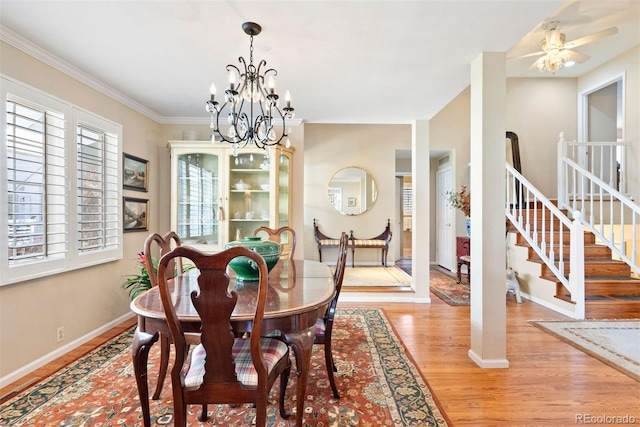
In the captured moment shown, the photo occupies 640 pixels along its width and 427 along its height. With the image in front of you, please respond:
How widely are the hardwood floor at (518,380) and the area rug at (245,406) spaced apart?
0.15 meters

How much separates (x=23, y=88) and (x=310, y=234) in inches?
182

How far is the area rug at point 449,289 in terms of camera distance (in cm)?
400

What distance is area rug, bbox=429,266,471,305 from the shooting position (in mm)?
3998

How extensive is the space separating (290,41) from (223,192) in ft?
7.20

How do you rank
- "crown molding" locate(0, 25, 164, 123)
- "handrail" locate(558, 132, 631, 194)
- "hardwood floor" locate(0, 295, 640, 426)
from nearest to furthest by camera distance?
"hardwood floor" locate(0, 295, 640, 426) → "crown molding" locate(0, 25, 164, 123) → "handrail" locate(558, 132, 631, 194)

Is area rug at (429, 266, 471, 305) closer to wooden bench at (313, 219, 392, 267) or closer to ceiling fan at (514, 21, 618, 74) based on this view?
wooden bench at (313, 219, 392, 267)

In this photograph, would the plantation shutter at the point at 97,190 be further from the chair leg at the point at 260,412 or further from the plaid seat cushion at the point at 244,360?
the chair leg at the point at 260,412

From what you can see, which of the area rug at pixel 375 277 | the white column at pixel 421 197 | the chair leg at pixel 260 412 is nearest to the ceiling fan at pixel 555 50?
the white column at pixel 421 197

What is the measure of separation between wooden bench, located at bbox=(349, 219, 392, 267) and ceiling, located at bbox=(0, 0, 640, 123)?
2.93 meters

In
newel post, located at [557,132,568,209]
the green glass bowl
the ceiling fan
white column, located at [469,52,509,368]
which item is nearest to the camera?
the green glass bowl

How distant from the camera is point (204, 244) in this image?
12.7 feet

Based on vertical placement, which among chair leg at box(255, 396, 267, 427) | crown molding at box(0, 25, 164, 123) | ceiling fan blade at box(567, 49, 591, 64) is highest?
ceiling fan blade at box(567, 49, 591, 64)

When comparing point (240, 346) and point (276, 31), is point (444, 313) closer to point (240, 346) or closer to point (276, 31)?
point (240, 346)

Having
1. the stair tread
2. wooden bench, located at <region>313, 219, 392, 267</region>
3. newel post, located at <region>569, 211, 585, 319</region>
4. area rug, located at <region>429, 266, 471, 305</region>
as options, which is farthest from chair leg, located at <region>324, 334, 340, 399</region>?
wooden bench, located at <region>313, 219, 392, 267</region>
